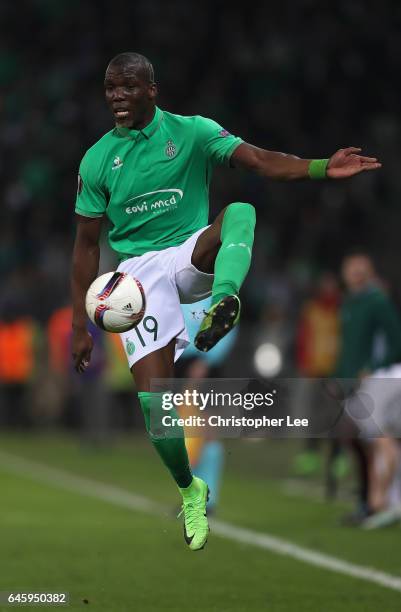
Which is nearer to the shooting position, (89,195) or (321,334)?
(89,195)

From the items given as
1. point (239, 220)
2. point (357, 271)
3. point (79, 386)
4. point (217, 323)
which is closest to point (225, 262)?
point (239, 220)

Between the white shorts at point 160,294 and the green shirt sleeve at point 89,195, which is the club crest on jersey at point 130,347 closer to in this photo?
the white shorts at point 160,294

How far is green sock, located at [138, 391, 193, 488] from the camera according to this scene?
7836mm

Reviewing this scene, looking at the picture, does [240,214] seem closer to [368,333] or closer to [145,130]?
[145,130]

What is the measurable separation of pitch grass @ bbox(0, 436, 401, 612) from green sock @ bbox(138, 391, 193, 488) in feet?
2.92

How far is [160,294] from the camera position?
805 centimetres

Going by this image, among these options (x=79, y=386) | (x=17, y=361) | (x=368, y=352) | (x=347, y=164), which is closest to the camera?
(x=347, y=164)

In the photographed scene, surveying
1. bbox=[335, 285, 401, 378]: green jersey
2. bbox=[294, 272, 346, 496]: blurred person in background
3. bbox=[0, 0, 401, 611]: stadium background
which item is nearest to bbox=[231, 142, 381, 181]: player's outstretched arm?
bbox=[335, 285, 401, 378]: green jersey

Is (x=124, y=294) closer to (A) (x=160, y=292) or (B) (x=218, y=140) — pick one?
(A) (x=160, y=292)

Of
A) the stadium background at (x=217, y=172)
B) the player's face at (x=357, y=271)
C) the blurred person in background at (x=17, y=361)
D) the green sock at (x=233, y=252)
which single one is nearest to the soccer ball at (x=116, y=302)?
the green sock at (x=233, y=252)

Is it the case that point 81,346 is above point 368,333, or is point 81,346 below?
above

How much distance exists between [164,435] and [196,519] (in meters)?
0.52

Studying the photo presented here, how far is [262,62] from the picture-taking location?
70.7 feet

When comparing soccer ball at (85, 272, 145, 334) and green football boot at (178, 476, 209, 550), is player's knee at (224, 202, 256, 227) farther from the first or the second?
green football boot at (178, 476, 209, 550)
